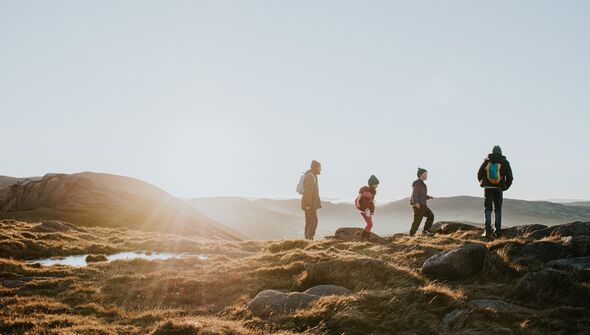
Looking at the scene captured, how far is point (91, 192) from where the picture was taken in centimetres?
6525

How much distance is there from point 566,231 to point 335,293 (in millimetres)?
10199

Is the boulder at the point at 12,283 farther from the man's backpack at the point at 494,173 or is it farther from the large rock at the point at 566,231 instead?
the large rock at the point at 566,231

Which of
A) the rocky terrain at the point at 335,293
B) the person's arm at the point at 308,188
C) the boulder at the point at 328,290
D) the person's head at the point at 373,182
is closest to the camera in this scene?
the rocky terrain at the point at 335,293

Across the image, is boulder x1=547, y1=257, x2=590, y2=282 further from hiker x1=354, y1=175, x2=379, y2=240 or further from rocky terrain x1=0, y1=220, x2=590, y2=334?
hiker x1=354, y1=175, x2=379, y2=240

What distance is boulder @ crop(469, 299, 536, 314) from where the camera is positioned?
7.89 metres

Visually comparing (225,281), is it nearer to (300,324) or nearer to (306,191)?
(300,324)

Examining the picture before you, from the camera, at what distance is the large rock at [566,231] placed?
14352 millimetres

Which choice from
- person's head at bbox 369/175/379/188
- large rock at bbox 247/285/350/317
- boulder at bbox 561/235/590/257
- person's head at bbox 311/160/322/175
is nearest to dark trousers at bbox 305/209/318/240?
person's head at bbox 311/160/322/175

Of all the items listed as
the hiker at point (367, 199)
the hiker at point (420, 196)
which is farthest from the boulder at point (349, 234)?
the hiker at point (420, 196)

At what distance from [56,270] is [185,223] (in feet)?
191

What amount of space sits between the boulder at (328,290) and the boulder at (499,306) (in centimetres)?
298

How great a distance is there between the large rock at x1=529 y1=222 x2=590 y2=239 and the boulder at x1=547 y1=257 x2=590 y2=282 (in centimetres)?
470

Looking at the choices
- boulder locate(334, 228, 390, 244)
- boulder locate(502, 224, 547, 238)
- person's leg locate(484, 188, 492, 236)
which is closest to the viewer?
person's leg locate(484, 188, 492, 236)

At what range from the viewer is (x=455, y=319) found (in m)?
7.65
